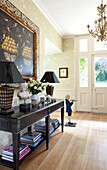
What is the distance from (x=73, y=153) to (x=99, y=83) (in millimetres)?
3383

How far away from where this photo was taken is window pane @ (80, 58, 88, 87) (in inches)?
201

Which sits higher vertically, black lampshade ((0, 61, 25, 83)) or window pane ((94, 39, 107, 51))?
window pane ((94, 39, 107, 51))

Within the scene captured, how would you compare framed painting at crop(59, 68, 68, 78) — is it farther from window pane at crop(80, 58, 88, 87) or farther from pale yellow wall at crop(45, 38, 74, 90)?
window pane at crop(80, 58, 88, 87)

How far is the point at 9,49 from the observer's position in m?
2.06

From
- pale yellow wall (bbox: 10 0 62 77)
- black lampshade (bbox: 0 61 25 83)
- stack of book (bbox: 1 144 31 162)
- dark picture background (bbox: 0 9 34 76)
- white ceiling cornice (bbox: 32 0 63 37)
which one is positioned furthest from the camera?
white ceiling cornice (bbox: 32 0 63 37)

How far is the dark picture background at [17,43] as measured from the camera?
6.39ft

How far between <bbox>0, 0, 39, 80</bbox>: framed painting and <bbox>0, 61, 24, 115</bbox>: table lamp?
1.71ft

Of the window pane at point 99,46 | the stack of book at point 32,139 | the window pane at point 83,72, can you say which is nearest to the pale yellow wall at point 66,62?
the window pane at point 83,72

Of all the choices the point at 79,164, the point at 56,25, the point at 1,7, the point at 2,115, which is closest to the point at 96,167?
the point at 79,164

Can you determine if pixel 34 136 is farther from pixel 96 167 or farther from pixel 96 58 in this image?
pixel 96 58

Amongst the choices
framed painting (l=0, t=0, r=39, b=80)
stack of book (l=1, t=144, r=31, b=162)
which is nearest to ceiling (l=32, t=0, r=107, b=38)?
framed painting (l=0, t=0, r=39, b=80)

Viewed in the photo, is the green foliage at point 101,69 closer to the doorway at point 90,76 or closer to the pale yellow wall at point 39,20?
the doorway at point 90,76

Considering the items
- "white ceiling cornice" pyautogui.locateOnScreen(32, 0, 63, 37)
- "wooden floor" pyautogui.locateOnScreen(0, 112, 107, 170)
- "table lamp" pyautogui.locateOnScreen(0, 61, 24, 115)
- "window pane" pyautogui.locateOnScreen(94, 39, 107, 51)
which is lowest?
"wooden floor" pyautogui.locateOnScreen(0, 112, 107, 170)

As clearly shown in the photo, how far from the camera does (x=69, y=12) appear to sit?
11.4 feet
